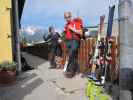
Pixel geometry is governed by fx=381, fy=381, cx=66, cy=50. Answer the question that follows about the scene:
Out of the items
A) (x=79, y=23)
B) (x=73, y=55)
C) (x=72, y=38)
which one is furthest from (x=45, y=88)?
(x=79, y=23)

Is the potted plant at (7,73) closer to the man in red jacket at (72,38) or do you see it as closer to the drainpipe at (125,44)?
the man in red jacket at (72,38)

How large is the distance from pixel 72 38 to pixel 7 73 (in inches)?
74.7

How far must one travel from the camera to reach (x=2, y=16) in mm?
10680

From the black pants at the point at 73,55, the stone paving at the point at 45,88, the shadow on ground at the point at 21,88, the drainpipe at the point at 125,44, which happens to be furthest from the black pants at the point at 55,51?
the drainpipe at the point at 125,44

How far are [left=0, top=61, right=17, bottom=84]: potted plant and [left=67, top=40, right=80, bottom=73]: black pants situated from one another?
1476 mm

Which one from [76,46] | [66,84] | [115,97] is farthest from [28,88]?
[115,97]

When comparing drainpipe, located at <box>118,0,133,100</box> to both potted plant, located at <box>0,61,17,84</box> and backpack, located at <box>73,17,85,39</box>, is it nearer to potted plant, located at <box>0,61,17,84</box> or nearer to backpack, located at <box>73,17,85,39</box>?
backpack, located at <box>73,17,85,39</box>

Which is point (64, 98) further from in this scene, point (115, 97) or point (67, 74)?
point (67, 74)

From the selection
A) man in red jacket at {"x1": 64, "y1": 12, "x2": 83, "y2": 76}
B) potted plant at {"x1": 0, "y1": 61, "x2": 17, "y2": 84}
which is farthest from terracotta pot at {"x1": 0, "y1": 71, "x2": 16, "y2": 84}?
man in red jacket at {"x1": 64, "y1": 12, "x2": 83, "y2": 76}

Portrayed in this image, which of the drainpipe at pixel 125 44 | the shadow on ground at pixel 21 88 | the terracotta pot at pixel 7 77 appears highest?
the drainpipe at pixel 125 44

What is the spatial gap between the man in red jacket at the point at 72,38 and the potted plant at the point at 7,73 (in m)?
1.44

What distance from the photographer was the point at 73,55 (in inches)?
392

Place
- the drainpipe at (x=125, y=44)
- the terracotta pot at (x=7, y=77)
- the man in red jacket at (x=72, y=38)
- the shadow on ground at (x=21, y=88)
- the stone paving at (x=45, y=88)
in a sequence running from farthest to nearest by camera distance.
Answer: the man in red jacket at (x=72, y=38)
the terracotta pot at (x=7, y=77)
the shadow on ground at (x=21, y=88)
the stone paving at (x=45, y=88)
the drainpipe at (x=125, y=44)

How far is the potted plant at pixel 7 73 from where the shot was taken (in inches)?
377
